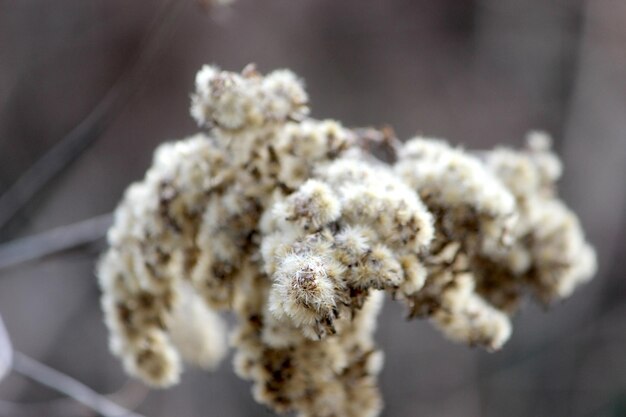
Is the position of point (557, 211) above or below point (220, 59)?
below

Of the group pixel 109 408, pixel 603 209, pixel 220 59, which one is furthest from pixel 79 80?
pixel 603 209

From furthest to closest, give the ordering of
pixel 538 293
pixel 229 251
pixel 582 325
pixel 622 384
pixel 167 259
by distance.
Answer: pixel 582 325 → pixel 622 384 → pixel 538 293 → pixel 167 259 → pixel 229 251

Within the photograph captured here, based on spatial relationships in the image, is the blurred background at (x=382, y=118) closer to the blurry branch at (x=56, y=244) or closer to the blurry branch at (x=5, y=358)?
the blurry branch at (x=56, y=244)

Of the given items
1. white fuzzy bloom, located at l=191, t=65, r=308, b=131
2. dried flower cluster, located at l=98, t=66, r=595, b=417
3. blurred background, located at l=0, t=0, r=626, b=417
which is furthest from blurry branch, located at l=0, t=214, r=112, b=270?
blurred background, located at l=0, t=0, r=626, b=417

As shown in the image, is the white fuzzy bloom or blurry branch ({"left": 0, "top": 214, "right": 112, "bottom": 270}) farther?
blurry branch ({"left": 0, "top": 214, "right": 112, "bottom": 270})

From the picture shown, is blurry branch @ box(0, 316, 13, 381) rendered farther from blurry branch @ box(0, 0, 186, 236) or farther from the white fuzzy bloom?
the white fuzzy bloom

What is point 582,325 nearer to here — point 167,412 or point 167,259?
point 167,412

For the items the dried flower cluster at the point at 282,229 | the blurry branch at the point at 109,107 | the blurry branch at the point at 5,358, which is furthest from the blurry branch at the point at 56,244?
the dried flower cluster at the point at 282,229
